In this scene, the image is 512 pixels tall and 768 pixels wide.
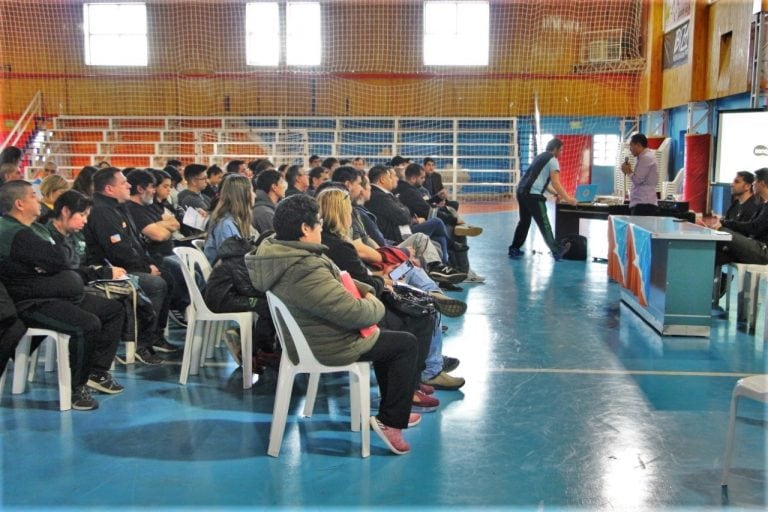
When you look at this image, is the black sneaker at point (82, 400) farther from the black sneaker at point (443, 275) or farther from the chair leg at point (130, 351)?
the black sneaker at point (443, 275)

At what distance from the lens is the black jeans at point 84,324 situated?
3.77 m

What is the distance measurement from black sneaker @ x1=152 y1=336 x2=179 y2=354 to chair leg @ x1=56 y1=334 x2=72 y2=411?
1093mm

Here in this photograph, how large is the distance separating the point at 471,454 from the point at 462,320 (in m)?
2.69

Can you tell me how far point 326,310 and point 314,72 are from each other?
1622 cm

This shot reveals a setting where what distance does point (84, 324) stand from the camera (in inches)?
150

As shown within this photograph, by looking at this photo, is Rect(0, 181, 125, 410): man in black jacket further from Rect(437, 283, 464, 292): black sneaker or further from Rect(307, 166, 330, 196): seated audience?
Rect(437, 283, 464, 292): black sneaker

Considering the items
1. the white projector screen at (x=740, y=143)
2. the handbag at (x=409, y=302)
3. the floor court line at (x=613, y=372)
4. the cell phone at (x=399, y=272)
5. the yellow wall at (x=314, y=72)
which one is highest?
the yellow wall at (x=314, y=72)

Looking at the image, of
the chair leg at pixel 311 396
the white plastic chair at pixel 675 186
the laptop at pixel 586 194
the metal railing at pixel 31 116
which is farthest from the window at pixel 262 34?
the chair leg at pixel 311 396

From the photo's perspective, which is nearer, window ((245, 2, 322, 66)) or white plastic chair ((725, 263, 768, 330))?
white plastic chair ((725, 263, 768, 330))

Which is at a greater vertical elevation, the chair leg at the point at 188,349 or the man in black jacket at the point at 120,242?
the man in black jacket at the point at 120,242

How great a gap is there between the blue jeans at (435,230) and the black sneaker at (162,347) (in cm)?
311

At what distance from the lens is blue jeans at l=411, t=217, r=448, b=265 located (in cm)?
748

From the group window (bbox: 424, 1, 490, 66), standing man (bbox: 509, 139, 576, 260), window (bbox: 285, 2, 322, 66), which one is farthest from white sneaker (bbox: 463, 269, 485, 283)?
window (bbox: 285, 2, 322, 66)

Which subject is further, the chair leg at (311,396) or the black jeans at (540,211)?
the black jeans at (540,211)
